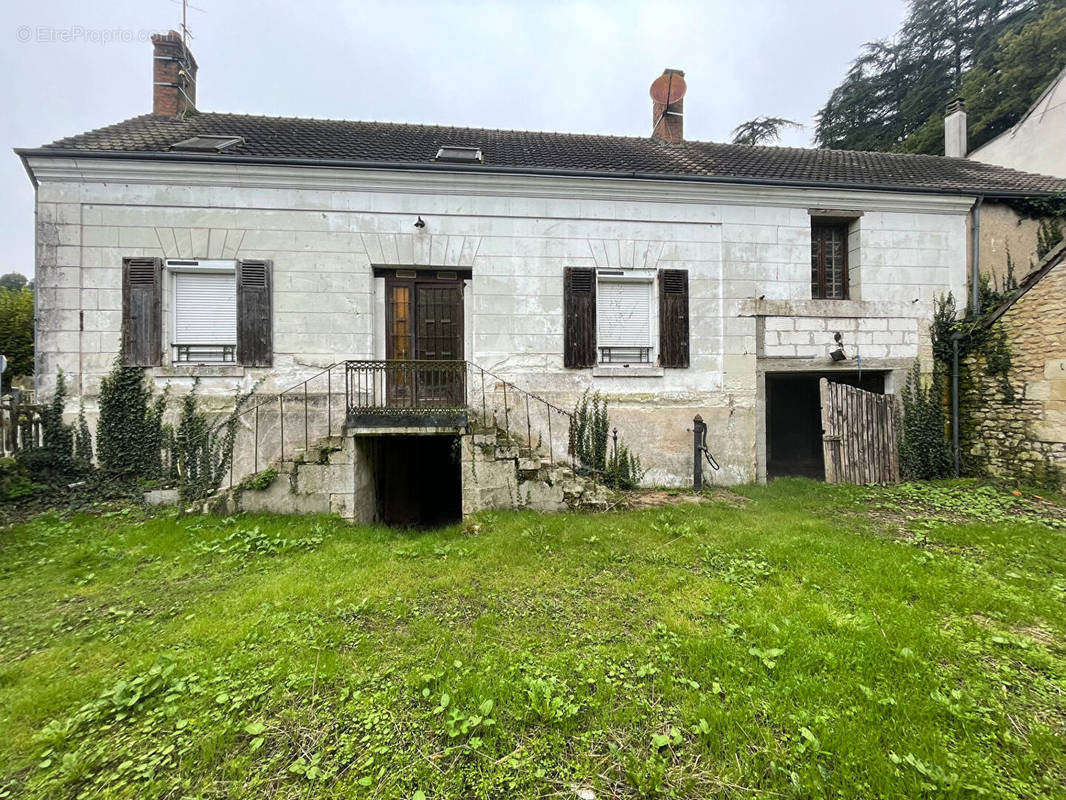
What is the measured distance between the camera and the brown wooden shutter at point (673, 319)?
7.86 meters

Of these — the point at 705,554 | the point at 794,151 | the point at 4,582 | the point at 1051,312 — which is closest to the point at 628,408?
the point at 705,554

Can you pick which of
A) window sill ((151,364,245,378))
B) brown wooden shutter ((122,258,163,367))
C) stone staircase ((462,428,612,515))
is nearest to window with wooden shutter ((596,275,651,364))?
stone staircase ((462,428,612,515))

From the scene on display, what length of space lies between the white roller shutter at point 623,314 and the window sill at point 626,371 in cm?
42

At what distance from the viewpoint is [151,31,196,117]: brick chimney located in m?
8.87

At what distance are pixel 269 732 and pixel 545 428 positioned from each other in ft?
18.8

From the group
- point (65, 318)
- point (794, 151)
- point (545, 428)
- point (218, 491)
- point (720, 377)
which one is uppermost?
point (794, 151)

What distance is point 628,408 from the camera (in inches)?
306

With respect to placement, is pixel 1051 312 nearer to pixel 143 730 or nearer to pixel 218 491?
pixel 143 730

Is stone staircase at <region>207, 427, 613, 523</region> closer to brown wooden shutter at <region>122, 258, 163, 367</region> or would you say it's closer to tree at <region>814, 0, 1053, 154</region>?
brown wooden shutter at <region>122, 258, 163, 367</region>

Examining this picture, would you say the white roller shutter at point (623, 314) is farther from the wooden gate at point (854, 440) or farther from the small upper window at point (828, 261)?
the small upper window at point (828, 261)

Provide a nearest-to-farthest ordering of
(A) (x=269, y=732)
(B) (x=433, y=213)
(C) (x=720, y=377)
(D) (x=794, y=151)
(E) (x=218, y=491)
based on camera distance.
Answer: (A) (x=269, y=732) → (E) (x=218, y=491) → (B) (x=433, y=213) → (C) (x=720, y=377) → (D) (x=794, y=151)

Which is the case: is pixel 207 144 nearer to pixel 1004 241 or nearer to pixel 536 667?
pixel 536 667

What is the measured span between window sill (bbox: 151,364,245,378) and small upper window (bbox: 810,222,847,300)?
11.2 metres

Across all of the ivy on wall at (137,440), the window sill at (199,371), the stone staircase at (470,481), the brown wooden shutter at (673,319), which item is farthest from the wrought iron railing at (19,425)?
the brown wooden shutter at (673,319)
